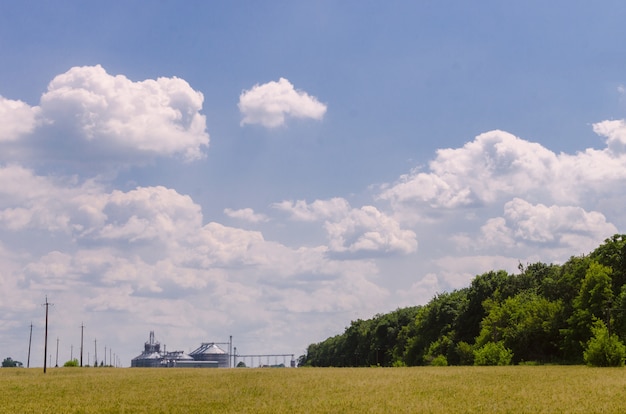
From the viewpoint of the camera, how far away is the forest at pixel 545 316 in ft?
309

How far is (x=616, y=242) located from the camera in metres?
109

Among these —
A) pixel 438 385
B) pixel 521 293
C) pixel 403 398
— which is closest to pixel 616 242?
pixel 521 293

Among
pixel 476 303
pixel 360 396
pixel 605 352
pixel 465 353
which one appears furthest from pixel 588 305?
pixel 360 396

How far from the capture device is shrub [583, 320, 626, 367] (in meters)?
78.0

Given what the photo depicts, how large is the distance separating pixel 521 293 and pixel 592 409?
10189 centimetres

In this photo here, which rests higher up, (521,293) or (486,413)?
(521,293)

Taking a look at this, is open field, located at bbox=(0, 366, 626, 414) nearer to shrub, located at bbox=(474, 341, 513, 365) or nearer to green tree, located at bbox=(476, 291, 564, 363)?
shrub, located at bbox=(474, 341, 513, 365)

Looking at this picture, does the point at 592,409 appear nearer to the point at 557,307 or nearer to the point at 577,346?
the point at 577,346

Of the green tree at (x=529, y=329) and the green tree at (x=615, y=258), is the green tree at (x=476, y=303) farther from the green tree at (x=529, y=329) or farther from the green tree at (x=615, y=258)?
the green tree at (x=615, y=258)

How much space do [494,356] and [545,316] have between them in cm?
1346

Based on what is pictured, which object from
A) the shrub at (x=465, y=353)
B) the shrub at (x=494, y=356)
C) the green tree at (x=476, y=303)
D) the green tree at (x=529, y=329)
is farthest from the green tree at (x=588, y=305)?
the green tree at (x=476, y=303)

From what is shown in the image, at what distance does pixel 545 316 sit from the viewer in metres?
115

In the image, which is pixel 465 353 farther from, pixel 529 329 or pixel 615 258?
pixel 615 258

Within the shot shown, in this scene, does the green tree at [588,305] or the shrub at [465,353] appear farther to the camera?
the shrub at [465,353]
